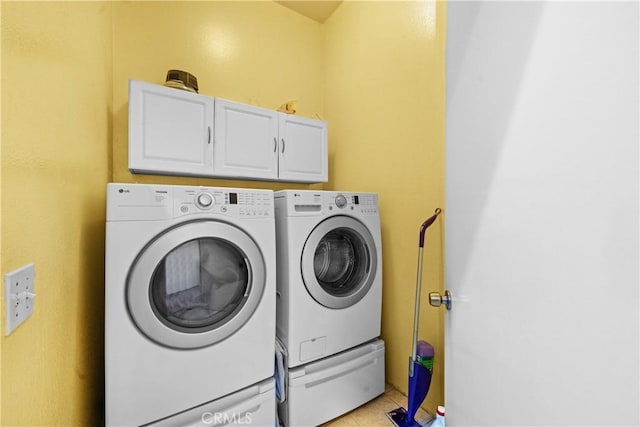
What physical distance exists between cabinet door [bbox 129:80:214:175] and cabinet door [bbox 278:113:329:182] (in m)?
0.48

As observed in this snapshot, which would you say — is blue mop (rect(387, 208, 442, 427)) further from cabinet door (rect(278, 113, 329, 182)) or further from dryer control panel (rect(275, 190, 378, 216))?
cabinet door (rect(278, 113, 329, 182))

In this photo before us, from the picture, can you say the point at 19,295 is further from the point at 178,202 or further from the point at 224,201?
the point at 224,201

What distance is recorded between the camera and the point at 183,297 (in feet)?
3.71

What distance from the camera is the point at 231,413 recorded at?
1.15 metres

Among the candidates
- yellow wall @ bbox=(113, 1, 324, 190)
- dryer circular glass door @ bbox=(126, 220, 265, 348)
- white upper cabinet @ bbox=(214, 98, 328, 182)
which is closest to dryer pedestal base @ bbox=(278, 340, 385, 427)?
dryer circular glass door @ bbox=(126, 220, 265, 348)

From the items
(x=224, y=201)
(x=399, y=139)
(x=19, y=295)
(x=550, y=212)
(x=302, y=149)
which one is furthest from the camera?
(x=302, y=149)

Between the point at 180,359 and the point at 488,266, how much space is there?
3.77 ft

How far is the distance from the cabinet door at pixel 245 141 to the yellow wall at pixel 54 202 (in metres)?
0.58

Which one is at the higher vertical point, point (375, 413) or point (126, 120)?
point (126, 120)

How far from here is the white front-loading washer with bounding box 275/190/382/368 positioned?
52.1 inches

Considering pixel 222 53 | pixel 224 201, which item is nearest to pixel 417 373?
pixel 224 201

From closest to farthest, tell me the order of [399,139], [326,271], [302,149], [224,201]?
[224,201] < [326,271] < [399,139] < [302,149]

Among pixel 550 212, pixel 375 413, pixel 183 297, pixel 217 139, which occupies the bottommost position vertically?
pixel 375 413

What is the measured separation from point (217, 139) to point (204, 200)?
648 mm
